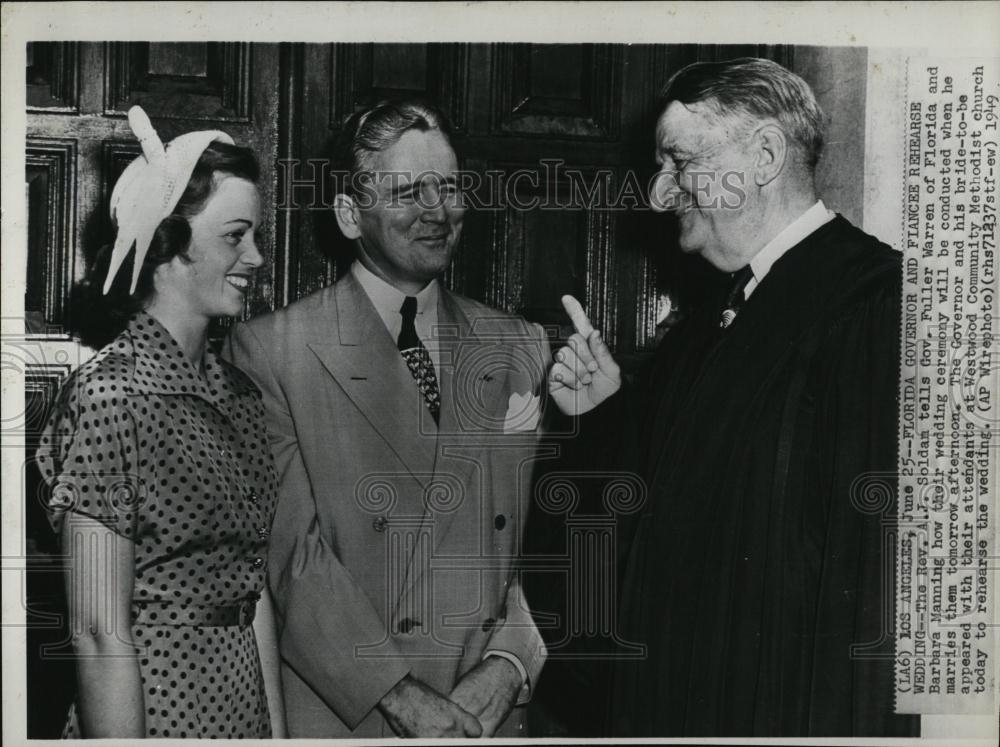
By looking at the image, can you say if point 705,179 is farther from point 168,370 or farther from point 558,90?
point 168,370

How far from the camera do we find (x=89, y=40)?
2094mm

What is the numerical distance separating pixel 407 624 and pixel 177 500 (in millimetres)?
515


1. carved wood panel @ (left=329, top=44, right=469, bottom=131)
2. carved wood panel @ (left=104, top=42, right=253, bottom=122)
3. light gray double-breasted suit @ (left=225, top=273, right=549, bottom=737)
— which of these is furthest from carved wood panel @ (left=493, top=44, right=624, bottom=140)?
carved wood panel @ (left=104, top=42, right=253, bottom=122)

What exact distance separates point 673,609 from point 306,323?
935 millimetres

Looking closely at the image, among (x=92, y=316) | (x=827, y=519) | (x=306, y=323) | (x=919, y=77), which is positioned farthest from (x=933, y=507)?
(x=92, y=316)

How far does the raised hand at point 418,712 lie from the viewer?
6.84ft

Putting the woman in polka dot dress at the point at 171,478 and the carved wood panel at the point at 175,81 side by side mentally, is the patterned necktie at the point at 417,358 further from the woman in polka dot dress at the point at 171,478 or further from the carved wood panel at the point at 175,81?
the carved wood panel at the point at 175,81

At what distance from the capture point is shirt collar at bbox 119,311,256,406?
201 cm

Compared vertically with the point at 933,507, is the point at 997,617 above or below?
below

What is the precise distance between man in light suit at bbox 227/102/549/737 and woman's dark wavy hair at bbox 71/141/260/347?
0.65 ft

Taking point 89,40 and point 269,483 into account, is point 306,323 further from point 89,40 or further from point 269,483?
point 89,40

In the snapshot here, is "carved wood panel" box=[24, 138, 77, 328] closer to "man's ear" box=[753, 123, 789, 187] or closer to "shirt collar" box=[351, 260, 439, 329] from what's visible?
"shirt collar" box=[351, 260, 439, 329]

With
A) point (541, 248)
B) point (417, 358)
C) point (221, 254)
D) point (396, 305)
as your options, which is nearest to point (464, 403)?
point (417, 358)

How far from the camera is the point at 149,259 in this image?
6.74 feet
